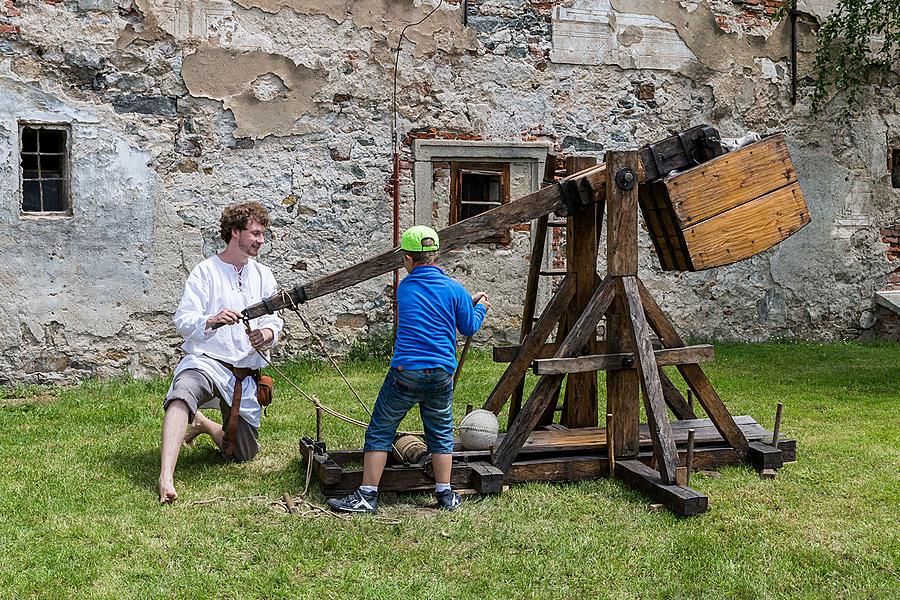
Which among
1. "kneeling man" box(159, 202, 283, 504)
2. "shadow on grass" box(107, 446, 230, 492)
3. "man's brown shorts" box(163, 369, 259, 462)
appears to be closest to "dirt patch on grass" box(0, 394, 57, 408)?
"shadow on grass" box(107, 446, 230, 492)

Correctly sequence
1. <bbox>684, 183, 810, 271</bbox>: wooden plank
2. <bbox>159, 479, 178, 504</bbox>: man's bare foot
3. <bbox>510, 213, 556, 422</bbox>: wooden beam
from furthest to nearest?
1. <bbox>510, 213, 556, 422</bbox>: wooden beam
2. <bbox>684, 183, 810, 271</bbox>: wooden plank
3. <bbox>159, 479, 178, 504</bbox>: man's bare foot

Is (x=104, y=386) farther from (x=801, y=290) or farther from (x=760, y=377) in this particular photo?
(x=801, y=290)

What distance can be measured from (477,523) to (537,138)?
19.0ft

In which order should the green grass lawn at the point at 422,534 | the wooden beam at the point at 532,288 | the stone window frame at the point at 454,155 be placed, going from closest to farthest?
the green grass lawn at the point at 422,534, the wooden beam at the point at 532,288, the stone window frame at the point at 454,155

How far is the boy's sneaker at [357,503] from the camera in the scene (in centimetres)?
463

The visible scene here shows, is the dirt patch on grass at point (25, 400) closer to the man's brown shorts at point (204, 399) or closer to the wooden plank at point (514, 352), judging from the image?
the man's brown shorts at point (204, 399)

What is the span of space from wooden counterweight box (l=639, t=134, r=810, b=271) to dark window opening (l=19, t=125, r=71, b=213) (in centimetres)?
515

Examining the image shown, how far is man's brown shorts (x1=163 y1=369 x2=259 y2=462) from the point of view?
508 centimetres

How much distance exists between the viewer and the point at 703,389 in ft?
17.7

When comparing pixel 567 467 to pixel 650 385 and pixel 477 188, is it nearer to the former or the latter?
pixel 650 385

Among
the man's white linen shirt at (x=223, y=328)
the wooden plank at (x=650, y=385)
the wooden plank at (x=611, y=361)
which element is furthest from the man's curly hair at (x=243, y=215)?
the wooden plank at (x=650, y=385)

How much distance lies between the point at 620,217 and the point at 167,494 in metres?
2.73

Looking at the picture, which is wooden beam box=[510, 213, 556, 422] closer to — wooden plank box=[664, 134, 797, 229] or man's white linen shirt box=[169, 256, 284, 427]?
wooden plank box=[664, 134, 797, 229]

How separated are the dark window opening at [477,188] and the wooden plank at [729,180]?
425 centimetres
